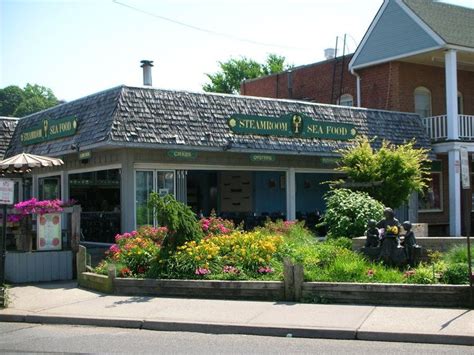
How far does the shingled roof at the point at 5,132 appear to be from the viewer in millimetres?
21484

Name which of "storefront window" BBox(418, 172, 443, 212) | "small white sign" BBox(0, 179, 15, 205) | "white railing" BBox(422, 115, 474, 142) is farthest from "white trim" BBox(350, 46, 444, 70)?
"small white sign" BBox(0, 179, 15, 205)

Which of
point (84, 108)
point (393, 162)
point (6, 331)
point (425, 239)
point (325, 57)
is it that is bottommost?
point (6, 331)

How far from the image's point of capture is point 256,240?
12.6 meters

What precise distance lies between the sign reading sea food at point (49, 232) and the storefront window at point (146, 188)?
7.91 ft

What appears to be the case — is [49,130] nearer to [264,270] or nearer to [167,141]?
[167,141]

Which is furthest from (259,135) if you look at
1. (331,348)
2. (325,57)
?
(325,57)

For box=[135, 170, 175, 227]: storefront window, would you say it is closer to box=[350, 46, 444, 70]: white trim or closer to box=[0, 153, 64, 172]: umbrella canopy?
box=[0, 153, 64, 172]: umbrella canopy

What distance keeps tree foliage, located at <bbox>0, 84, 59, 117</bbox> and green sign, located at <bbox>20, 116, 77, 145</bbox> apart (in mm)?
70384

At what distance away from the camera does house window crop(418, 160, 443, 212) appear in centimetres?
2352

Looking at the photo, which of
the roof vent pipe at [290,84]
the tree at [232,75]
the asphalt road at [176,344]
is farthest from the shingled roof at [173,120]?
the tree at [232,75]

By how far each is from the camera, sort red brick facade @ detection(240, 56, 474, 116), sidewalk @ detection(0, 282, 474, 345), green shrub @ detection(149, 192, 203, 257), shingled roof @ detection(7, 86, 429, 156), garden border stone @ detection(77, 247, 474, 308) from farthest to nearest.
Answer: red brick facade @ detection(240, 56, 474, 116) → shingled roof @ detection(7, 86, 429, 156) → green shrub @ detection(149, 192, 203, 257) → garden border stone @ detection(77, 247, 474, 308) → sidewalk @ detection(0, 282, 474, 345)

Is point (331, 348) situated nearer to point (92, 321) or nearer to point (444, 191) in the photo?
point (92, 321)

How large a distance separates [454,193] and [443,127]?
258 centimetres

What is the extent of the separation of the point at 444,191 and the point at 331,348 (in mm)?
18060
